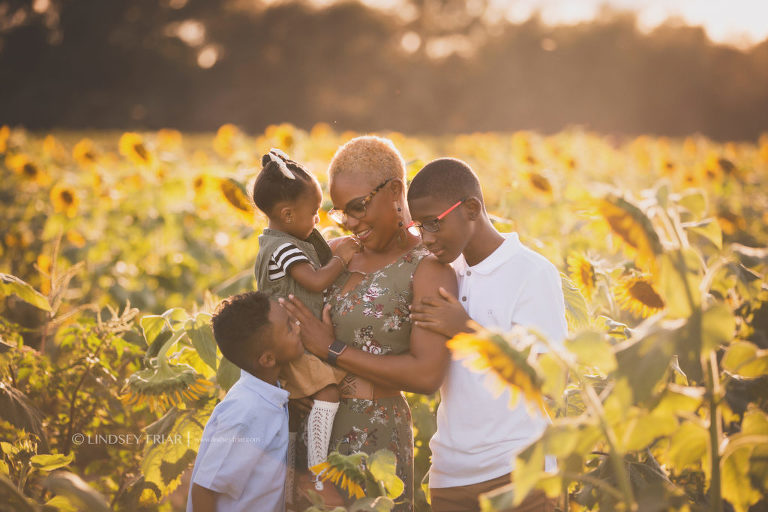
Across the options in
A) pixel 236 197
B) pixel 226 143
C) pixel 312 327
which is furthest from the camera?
pixel 226 143

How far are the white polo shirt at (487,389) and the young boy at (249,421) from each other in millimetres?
545

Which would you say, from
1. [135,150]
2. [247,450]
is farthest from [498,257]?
[135,150]

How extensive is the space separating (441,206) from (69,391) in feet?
6.22

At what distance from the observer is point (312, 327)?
2277mm

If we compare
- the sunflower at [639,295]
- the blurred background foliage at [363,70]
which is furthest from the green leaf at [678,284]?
the blurred background foliage at [363,70]

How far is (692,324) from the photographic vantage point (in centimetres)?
120

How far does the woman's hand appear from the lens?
7.35 ft

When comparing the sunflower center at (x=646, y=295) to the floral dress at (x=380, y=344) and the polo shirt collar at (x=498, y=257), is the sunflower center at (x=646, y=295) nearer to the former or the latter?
the polo shirt collar at (x=498, y=257)

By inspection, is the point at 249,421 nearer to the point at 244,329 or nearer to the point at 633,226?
the point at 244,329

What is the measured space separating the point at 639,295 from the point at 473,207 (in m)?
0.91

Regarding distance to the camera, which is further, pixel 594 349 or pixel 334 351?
pixel 334 351

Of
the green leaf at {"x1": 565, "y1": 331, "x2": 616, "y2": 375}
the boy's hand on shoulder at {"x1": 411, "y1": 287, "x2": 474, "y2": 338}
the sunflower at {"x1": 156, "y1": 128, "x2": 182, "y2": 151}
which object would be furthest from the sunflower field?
the sunflower at {"x1": 156, "y1": 128, "x2": 182, "y2": 151}

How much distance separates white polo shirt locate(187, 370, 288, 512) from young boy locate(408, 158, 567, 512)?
0.52 m

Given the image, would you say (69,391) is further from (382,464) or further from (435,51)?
(435,51)
